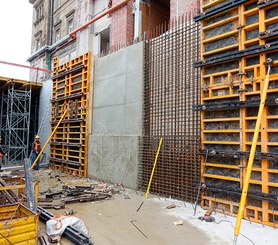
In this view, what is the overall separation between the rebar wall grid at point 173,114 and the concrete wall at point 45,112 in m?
8.54

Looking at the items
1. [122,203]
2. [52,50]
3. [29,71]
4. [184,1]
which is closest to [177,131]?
[122,203]

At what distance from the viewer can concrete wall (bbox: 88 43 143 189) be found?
8648 millimetres

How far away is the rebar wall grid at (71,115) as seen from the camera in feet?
37.0

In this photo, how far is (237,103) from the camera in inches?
223

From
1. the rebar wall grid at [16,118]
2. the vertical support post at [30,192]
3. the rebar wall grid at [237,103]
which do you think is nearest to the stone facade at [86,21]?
the rebar wall grid at [16,118]

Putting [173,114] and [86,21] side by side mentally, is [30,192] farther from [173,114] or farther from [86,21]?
[86,21]

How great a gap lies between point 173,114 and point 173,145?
2.94 ft

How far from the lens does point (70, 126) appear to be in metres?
12.3

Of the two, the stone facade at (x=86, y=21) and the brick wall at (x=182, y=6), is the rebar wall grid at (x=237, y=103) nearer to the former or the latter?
the stone facade at (x=86, y=21)

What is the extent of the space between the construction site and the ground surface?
22mm

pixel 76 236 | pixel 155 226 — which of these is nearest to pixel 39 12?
pixel 155 226

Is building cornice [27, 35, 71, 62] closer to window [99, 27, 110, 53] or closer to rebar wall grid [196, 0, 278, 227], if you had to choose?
window [99, 27, 110, 53]

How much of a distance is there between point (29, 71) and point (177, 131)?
74.8 feet

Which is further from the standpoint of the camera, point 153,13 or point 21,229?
Result: point 153,13
